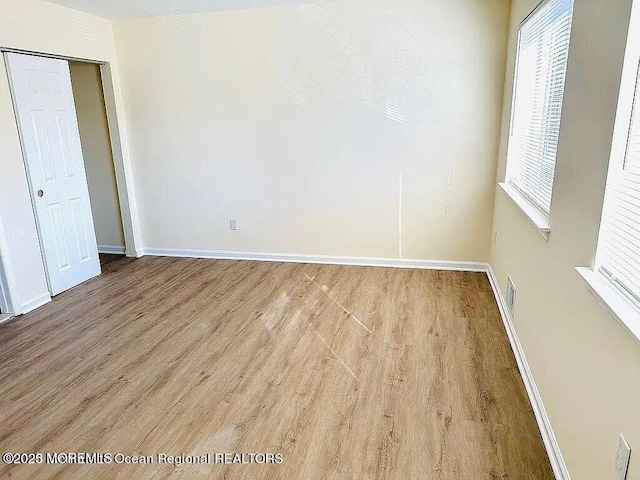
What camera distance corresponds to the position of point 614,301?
136 centimetres

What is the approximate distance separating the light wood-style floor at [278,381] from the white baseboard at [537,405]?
52mm

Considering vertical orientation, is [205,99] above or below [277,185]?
above

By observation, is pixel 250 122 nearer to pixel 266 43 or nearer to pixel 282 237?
pixel 266 43

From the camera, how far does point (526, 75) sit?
126 inches

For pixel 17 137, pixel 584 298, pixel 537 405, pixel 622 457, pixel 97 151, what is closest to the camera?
pixel 622 457

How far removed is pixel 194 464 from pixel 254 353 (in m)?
0.99

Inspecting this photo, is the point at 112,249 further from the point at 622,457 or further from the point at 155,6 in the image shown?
the point at 622,457

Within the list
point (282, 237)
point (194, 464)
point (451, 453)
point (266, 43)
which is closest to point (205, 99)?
point (266, 43)

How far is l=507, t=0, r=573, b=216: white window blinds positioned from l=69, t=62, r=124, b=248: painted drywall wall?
416 centimetres

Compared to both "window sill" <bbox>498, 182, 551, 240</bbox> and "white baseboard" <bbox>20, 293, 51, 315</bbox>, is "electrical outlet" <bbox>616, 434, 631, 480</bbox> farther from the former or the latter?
"white baseboard" <bbox>20, 293, 51, 315</bbox>

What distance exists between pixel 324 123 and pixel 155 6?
1904 millimetres

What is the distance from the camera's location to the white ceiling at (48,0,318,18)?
3.88 metres

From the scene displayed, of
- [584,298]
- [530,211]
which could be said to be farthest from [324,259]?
[584,298]

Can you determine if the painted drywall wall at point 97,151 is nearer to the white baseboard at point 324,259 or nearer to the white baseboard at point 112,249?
the white baseboard at point 112,249
